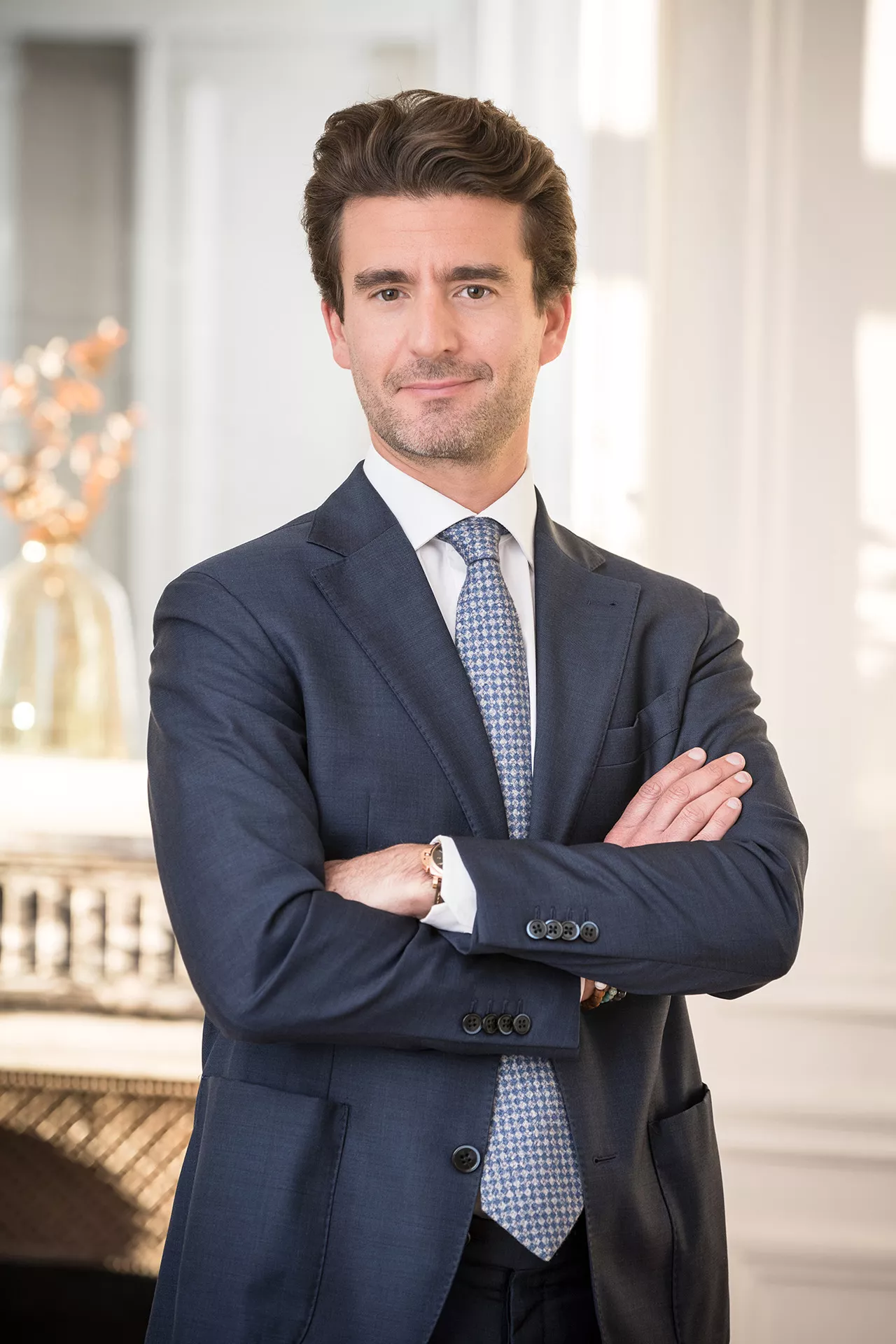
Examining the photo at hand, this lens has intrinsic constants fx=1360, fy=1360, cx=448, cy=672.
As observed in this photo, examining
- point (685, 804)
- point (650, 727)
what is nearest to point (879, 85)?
point (650, 727)

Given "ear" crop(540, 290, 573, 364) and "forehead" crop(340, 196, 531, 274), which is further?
"ear" crop(540, 290, 573, 364)

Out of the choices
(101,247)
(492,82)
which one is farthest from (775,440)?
(101,247)

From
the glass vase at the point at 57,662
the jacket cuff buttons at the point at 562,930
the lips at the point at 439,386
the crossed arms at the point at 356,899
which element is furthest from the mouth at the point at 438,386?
the glass vase at the point at 57,662

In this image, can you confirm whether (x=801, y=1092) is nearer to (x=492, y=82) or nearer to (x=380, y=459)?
(x=380, y=459)

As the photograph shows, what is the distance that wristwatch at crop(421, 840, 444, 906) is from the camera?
4.68 feet

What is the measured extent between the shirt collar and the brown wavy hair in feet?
0.82

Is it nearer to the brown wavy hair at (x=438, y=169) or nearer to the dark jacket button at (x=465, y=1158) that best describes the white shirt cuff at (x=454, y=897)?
the dark jacket button at (x=465, y=1158)

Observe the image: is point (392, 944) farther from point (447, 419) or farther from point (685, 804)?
point (447, 419)

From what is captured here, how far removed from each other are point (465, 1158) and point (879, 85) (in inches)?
84.6

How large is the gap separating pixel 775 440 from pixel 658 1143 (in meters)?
1.48

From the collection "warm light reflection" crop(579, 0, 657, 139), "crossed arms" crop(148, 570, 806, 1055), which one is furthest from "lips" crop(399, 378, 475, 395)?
"warm light reflection" crop(579, 0, 657, 139)

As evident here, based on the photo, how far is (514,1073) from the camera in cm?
147

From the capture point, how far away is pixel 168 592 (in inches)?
63.0

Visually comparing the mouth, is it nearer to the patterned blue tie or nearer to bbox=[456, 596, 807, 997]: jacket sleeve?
the patterned blue tie
